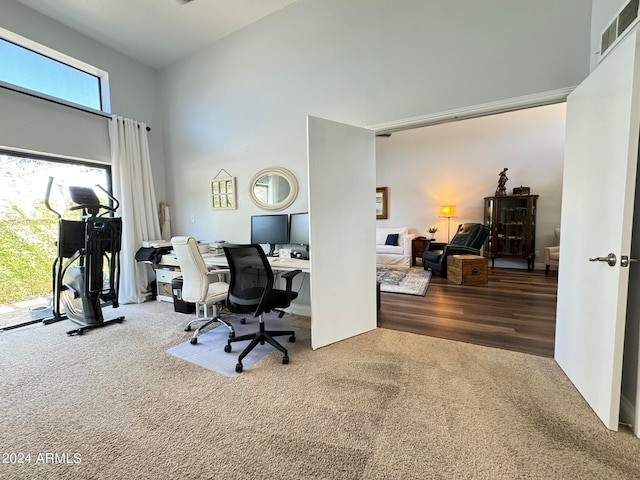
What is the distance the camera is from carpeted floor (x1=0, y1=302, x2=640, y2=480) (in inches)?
50.4

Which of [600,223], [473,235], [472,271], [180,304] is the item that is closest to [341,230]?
[600,223]

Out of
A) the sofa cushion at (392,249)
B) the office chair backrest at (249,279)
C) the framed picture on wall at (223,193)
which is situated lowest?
the sofa cushion at (392,249)

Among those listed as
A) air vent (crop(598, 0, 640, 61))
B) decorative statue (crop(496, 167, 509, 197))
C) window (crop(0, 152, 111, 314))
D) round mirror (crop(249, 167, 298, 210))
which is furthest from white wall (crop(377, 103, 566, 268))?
window (crop(0, 152, 111, 314))

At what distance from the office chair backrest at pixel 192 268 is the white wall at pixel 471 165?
17.8 ft

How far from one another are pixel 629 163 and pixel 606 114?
15.6 inches

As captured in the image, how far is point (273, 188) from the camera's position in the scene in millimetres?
3426

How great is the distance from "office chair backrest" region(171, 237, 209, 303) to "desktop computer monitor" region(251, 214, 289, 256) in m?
0.88

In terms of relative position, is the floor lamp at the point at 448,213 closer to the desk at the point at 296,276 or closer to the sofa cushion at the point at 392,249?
the sofa cushion at the point at 392,249

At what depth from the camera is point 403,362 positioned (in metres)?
2.17

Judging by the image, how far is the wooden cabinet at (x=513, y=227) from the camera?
5.25m

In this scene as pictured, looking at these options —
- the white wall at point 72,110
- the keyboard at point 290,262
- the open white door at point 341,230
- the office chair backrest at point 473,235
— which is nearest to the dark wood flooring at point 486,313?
the open white door at point 341,230

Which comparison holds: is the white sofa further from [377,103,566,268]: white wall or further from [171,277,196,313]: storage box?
[171,277,196,313]: storage box

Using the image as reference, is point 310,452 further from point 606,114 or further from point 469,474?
point 606,114

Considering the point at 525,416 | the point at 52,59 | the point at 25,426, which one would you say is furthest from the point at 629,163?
the point at 52,59
